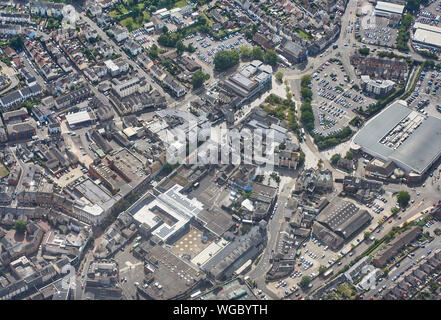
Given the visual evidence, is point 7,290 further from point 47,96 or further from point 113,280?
point 47,96

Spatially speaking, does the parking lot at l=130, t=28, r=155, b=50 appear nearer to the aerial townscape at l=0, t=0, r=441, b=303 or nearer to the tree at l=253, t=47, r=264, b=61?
the aerial townscape at l=0, t=0, r=441, b=303

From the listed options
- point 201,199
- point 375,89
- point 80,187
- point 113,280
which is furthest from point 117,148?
point 375,89

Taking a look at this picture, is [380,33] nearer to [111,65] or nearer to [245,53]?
[245,53]

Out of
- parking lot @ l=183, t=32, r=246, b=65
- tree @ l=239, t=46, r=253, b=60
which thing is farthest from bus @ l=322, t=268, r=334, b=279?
parking lot @ l=183, t=32, r=246, b=65

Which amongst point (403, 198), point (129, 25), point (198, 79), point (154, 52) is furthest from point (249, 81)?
point (403, 198)

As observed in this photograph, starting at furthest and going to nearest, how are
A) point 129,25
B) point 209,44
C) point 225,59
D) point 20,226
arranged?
point 129,25 → point 209,44 → point 225,59 → point 20,226

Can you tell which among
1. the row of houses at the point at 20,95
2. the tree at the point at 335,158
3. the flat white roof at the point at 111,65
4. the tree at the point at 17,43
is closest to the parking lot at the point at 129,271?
the tree at the point at 335,158
